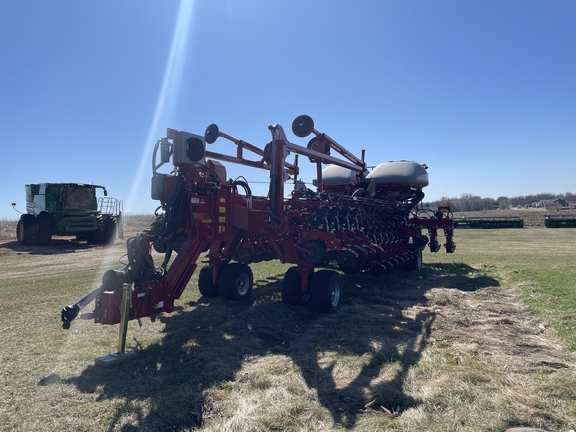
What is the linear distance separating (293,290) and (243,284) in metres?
1.20

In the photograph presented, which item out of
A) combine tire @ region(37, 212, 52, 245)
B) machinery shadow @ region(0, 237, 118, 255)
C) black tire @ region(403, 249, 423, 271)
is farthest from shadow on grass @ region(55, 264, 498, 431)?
combine tire @ region(37, 212, 52, 245)

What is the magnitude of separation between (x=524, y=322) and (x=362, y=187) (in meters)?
6.49

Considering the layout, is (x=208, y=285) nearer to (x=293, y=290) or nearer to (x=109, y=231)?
(x=293, y=290)

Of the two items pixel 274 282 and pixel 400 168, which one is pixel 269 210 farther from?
pixel 400 168

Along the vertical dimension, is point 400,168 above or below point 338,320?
above

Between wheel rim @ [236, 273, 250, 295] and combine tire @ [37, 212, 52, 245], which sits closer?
wheel rim @ [236, 273, 250, 295]

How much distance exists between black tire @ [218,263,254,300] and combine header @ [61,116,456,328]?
2 centimetres

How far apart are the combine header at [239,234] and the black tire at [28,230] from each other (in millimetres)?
14923

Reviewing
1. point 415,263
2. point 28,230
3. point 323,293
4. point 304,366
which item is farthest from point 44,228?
point 304,366

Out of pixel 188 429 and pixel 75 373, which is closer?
pixel 188 429

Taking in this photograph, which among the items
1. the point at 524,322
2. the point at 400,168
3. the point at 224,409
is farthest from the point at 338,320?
the point at 400,168

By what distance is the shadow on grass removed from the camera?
3.93 m

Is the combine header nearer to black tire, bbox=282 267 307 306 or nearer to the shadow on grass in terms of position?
black tire, bbox=282 267 307 306

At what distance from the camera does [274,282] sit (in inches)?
428
